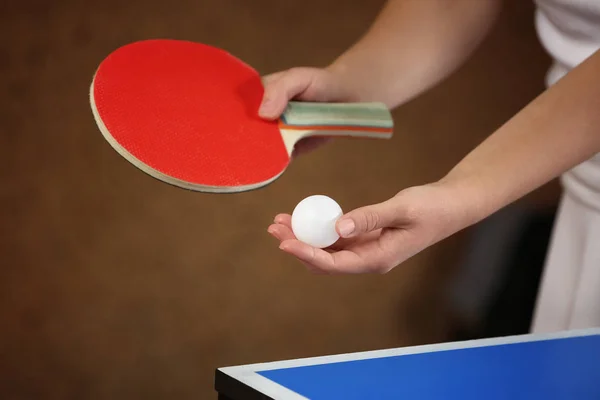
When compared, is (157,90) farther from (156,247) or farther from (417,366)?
(156,247)

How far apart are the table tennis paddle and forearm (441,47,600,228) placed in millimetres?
207

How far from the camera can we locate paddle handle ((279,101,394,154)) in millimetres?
909

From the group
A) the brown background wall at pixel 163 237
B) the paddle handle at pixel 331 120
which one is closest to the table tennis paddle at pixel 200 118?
the paddle handle at pixel 331 120

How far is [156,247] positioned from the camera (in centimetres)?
181

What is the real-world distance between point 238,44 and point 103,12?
356mm

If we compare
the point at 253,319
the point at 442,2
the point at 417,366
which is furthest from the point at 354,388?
the point at 253,319

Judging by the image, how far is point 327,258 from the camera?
0.67m

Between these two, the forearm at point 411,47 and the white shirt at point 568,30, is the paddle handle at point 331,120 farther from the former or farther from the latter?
the white shirt at point 568,30

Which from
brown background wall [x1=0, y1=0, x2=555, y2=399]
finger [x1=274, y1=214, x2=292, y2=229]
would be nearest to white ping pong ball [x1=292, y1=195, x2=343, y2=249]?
finger [x1=274, y1=214, x2=292, y2=229]

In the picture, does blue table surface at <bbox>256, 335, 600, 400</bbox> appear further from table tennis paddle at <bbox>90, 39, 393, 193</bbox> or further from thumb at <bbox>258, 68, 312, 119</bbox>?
thumb at <bbox>258, 68, 312, 119</bbox>

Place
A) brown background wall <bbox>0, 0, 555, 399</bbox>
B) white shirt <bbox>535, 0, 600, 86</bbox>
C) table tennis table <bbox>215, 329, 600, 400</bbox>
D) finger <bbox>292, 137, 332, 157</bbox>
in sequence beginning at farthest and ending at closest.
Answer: brown background wall <bbox>0, 0, 555, 399</bbox>, finger <bbox>292, 137, 332, 157</bbox>, white shirt <bbox>535, 0, 600, 86</bbox>, table tennis table <bbox>215, 329, 600, 400</bbox>

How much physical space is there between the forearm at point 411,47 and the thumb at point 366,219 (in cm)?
35

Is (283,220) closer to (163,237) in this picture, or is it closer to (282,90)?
(282,90)

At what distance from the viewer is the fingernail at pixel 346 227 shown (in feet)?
2.13
